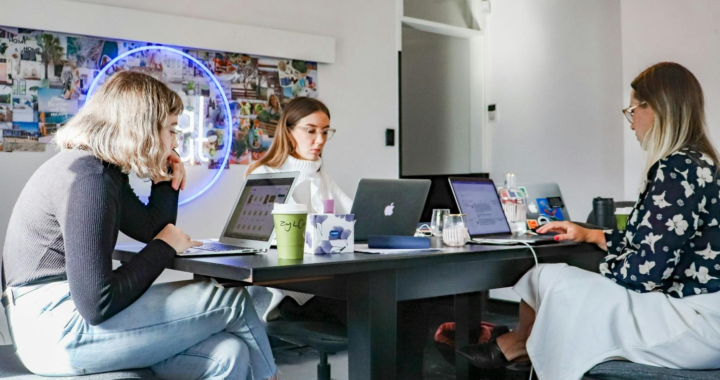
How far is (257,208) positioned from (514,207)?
110cm

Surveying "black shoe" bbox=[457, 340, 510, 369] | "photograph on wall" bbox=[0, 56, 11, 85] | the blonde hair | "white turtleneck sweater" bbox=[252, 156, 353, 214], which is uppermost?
"photograph on wall" bbox=[0, 56, 11, 85]

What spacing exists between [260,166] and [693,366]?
75.0 inches

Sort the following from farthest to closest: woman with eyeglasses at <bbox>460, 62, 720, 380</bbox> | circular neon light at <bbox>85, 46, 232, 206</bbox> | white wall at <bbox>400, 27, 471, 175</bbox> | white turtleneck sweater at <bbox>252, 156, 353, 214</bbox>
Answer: white wall at <bbox>400, 27, 471, 175</bbox>, circular neon light at <bbox>85, 46, 232, 206</bbox>, white turtleneck sweater at <bbox>252, 156, 353, 214</bbox>, woman with eyeglasses at <bbox>460, 62, 720, 380</bbox>

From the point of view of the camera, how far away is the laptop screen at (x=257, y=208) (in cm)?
204

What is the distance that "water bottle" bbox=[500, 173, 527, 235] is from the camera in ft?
9.02

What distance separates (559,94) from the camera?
5.11 m

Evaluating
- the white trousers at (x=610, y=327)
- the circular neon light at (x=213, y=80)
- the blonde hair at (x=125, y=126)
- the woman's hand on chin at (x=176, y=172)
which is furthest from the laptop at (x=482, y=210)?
the circular neon light at (x=213, y=80)

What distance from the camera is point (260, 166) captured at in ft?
10.3

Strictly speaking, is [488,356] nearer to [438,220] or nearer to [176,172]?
[438,220]

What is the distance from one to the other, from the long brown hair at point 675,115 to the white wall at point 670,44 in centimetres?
209

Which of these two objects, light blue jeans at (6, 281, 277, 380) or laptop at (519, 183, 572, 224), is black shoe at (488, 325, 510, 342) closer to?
laptop at (519, 183, 572, 224)

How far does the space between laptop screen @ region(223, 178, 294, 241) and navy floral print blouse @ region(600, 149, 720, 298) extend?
39.2 inches

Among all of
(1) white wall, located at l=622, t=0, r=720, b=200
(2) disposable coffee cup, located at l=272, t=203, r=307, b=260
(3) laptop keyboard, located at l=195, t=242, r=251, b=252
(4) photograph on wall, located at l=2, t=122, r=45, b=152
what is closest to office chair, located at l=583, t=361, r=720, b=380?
(2) disposable coffee cup, located at l=272, t=203, r=307, b=260

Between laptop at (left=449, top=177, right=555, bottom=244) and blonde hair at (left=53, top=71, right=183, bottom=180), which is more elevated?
blonde hair at (left=53, top=71, right=183, bottom=180)
